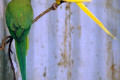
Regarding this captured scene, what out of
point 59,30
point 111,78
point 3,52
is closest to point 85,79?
point 111,78

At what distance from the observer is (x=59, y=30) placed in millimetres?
1273

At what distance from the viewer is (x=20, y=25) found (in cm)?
67

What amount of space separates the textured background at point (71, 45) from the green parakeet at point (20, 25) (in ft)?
1.41

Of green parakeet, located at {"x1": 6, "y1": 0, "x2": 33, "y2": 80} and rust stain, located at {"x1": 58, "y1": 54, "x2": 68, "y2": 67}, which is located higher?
green parakeet, located at {"x1": 6, "y1": 0, "x2": 33, "y2": 80}

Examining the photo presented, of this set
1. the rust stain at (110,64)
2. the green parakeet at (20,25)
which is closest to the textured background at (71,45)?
the rust stain at (110,64)

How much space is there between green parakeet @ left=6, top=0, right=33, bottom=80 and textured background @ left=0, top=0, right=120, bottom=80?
0.43 metres

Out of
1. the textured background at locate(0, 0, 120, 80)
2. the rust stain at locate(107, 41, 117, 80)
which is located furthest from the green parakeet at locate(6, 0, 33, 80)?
the rust stain at locate(107, 41, 117, 80)

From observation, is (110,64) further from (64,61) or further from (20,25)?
(20,25)

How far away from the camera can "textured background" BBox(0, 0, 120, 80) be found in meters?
1.21

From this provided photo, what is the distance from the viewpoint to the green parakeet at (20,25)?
2.18ft

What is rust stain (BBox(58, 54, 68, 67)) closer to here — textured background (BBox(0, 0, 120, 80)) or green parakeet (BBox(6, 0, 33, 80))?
textured background (BBox(0, 0, 120, 80))

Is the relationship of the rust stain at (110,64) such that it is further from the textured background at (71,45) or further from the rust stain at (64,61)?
the rust stain at (64,61)

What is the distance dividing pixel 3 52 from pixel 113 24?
2.14ft

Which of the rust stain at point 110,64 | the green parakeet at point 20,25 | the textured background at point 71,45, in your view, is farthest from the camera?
the rust stain at point 110,64
